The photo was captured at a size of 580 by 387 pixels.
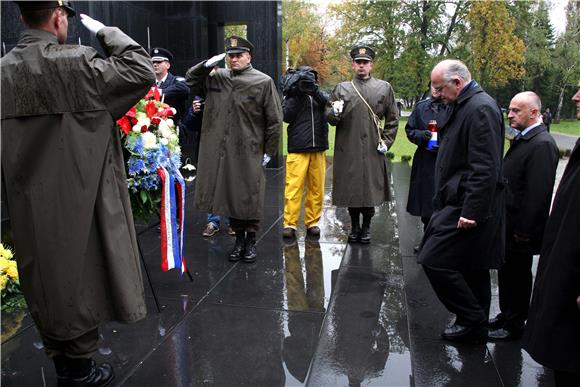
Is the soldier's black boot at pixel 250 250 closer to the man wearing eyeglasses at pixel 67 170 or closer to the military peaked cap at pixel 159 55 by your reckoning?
the military peaked cap at pixel 159 55

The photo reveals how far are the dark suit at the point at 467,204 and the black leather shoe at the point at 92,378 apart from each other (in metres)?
2.12

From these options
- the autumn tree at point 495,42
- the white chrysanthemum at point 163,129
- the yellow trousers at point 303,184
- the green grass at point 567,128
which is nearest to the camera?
the white chrysanthemum at point 163,129

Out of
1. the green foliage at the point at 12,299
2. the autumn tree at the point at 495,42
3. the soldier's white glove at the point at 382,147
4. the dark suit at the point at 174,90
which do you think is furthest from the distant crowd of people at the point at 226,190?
the autumn tree at the point at 495,42

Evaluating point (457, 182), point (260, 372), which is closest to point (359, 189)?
point (457, 182)

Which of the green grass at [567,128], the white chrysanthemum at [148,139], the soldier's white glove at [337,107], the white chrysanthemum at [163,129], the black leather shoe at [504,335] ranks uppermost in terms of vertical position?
the soldier's white glove at [337,107]

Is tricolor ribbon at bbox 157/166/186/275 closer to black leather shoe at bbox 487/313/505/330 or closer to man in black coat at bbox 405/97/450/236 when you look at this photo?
black leather shoe at bbox 487/313/505/330

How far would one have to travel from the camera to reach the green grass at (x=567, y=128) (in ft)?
116

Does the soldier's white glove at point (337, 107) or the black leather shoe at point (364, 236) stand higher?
the soldier's white glove at point (337, 107)

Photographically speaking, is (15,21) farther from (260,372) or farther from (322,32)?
(322,32)

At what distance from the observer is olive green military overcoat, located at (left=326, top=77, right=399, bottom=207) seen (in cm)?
590

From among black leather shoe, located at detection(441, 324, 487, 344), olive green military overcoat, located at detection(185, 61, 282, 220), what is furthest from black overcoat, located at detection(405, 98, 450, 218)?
black leather shoe, located at detection(441, 324, 487, 344)

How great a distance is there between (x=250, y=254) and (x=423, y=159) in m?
2.16

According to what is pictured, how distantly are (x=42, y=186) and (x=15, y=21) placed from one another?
15.4 ft

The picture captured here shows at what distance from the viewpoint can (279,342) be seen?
140 inches
